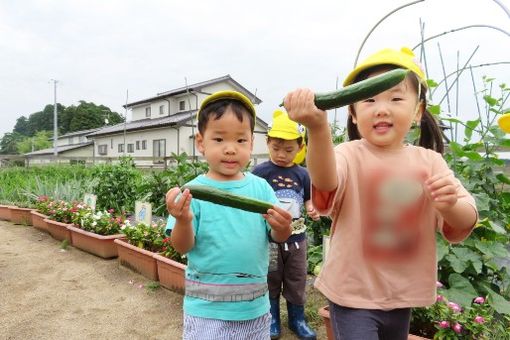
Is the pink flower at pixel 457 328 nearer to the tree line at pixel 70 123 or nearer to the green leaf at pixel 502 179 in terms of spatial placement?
the green leaf at pixel 502 179

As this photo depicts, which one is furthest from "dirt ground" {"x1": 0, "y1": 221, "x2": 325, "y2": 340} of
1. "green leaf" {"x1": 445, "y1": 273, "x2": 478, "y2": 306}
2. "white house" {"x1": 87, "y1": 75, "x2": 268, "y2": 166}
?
"white house" {"x1": 87, "y1": 75, "x2": 268, "y2": 166}

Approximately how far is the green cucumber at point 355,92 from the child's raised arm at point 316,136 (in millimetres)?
29

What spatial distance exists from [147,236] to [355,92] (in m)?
4.57

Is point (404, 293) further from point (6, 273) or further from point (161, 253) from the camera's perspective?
point (6, 273)

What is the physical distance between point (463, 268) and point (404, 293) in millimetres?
1582

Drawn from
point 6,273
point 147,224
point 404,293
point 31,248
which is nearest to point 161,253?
point 147,224

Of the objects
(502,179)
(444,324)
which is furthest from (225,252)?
(502,179)

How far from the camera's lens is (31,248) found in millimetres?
6605

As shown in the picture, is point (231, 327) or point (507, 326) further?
point (507, 326)

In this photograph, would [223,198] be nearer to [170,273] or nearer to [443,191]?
[443,191]

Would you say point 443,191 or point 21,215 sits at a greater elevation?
point 443,191

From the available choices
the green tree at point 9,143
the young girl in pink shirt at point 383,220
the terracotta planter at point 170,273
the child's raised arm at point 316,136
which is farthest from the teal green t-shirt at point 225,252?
the green tree at point 9,143

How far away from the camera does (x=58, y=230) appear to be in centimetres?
709

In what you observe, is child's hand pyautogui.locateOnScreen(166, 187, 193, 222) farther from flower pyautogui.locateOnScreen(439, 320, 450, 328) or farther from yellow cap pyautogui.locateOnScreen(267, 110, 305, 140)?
flower pyautogui.locateOnScreen(439, 320, 450, 328)
